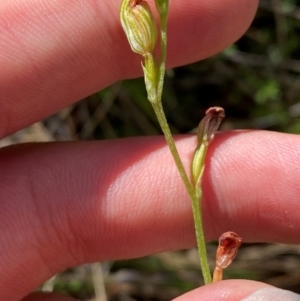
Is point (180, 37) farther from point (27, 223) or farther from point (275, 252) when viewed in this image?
point (275, 252)

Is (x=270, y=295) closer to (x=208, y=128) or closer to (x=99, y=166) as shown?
(x=208, y=128)

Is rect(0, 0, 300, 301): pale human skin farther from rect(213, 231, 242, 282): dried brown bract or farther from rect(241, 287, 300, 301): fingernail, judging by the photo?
rect(241, 287, 300, 301): fingernail

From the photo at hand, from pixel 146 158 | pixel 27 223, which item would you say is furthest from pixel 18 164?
pixel 146 158

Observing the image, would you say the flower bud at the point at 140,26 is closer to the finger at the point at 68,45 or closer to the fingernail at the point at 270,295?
the finger at the point at 68,45

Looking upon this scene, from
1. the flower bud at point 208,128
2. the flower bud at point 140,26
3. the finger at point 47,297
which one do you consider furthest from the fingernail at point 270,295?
the finger at point 47,297

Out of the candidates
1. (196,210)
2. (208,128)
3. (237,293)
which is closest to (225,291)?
(237,293)

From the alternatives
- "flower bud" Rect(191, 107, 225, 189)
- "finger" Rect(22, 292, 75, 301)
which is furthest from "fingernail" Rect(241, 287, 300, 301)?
"finger" Rect(22, 292, 75, 301)

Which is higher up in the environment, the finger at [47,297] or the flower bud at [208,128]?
the flower bud at [208,128]
